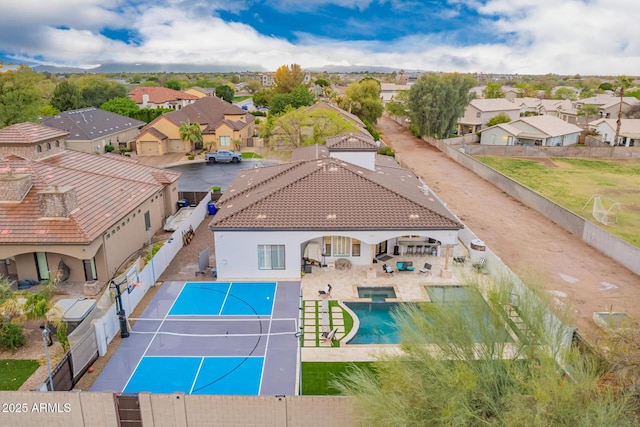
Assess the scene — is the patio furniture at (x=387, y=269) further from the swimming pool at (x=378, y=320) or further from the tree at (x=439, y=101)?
the tree at (x=439, y=101)

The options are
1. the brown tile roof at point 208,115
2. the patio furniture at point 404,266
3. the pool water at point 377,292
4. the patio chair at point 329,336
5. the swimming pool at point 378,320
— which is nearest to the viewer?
the patio chair at point 329,336

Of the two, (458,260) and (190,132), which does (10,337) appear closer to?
(458,260)

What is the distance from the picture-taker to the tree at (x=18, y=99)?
56.7m

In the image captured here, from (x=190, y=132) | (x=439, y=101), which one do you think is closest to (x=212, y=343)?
(x=190, y=132)

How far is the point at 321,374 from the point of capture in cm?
1681

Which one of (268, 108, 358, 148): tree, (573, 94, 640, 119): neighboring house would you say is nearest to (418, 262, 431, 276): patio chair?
(268, 108, 358, 148): tree

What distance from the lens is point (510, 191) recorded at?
42656 mm

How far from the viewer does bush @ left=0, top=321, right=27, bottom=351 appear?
1802 cm

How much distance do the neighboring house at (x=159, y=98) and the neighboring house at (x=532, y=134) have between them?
60.2 m

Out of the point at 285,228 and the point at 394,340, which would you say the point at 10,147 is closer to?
the point at 285,228

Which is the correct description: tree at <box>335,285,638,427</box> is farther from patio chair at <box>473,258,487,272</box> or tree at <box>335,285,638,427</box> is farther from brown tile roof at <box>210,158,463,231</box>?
patio chair at <box>473,258,487,272</box>

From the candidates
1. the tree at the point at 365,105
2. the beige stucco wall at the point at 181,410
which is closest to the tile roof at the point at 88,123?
the tree at the point at 365,105

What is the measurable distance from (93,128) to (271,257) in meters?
46.3

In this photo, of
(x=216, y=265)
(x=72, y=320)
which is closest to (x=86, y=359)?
(x=72, y=320)
